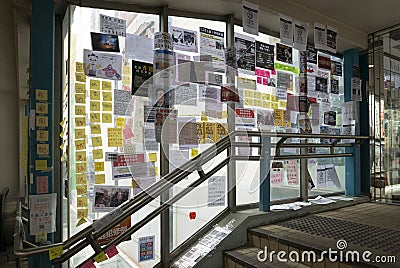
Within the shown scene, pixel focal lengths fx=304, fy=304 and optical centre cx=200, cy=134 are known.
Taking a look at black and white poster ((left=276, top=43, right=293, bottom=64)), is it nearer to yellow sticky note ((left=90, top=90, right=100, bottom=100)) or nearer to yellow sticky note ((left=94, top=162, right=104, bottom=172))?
yellow sticky note ((left=90, top=90, right=100, bottom=100))

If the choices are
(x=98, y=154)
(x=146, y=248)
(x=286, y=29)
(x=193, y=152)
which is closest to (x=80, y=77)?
(x=98, y=154)

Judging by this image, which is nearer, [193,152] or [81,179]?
[81,179]

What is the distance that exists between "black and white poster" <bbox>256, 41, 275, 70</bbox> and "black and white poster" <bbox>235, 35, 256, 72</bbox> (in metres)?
0.09

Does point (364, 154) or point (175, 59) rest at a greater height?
point (175, 59)

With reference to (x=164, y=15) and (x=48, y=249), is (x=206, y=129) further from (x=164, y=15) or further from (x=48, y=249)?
Result: (x=48, y=249)

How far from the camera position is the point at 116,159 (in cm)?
253

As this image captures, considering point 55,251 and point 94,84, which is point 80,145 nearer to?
point 94,84

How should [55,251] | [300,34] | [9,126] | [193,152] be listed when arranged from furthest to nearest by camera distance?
1. [9,126]
2. [300,34]
3. [193,152]
4. [55,251]

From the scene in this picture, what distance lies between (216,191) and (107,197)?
1.00 metres

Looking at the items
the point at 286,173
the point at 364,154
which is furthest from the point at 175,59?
the point at 364,154

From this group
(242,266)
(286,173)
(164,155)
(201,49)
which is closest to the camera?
(242,266)

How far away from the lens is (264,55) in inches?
129

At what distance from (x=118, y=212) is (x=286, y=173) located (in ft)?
7.08

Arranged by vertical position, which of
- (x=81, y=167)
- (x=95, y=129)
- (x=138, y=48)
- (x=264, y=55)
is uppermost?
(x=264, y=55)
